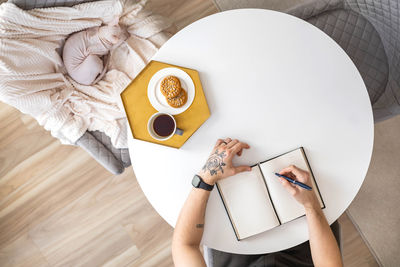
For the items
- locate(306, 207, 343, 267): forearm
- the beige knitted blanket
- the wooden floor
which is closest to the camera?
locate(306, 207, 343, 267): forearm

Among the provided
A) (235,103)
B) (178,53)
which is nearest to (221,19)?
(178,53)

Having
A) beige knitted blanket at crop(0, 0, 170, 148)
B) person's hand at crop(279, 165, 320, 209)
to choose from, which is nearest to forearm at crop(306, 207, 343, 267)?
person's hand at crop(279, 165, 320, 209)

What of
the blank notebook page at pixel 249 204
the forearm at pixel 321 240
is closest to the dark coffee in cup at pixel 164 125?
the blank notebook page at pixel 249 204

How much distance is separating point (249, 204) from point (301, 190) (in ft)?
0.56

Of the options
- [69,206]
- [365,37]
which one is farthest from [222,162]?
[69,206]

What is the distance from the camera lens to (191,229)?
957 millimetres

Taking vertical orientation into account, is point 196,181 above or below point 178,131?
below

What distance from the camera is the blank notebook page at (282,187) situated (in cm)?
94

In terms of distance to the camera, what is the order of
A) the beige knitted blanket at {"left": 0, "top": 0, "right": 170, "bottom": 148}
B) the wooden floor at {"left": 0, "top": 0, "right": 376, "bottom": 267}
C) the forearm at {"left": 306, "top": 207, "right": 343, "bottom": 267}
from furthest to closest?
the wooden floor at {"left": 0, "top": 0, "right": 376, "bottom": 267} → the beige knitted blanket at {"left": 0, "top": 0, "right": 170, "bottom": 148} → the forearm at {"left": 306, "top": 207, "right": 343, "bottom": 267}

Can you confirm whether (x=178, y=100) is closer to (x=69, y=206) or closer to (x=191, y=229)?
(x=191, y=229)

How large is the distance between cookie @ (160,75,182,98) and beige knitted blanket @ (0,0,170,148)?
0.38m

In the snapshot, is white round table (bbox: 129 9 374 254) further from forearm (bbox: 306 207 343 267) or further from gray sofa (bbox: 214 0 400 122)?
gray sofa (bbox: 214 0 400 122)

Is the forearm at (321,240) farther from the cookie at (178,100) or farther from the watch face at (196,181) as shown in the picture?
the cookie at (178,100)

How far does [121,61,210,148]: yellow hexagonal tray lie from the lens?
992mm
